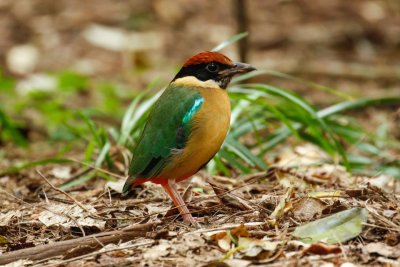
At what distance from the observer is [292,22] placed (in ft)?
38.2

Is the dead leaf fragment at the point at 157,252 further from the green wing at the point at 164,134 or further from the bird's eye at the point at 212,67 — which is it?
the bird's eye at the point at 212,67

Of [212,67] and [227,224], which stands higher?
[212,67]

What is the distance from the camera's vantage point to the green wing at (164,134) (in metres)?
4.52

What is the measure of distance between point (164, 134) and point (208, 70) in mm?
568

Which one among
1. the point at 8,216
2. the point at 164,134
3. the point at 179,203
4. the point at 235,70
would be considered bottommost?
the point at 8,216

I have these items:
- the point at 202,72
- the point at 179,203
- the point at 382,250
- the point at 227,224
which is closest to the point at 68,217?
the point at 179,203

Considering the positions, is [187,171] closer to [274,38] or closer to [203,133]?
[203,133]

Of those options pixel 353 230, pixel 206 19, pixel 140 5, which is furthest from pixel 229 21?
pixel 353 230

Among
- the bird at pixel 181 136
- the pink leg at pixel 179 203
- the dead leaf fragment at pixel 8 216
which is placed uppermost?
the bird at pixel 181 136

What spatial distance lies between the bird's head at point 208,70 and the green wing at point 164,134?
0.17 meters

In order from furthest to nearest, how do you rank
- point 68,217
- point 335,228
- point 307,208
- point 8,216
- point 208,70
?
point 208,70 < point 8,216 < point 68,217 < point 307,208 < point 335,228

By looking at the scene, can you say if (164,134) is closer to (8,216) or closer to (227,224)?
(227,224)

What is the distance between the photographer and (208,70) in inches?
191

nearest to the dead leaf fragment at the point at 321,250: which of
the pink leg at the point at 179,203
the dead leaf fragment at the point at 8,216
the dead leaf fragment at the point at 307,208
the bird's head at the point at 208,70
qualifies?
the dead leaf fragment at the point at 307,208
